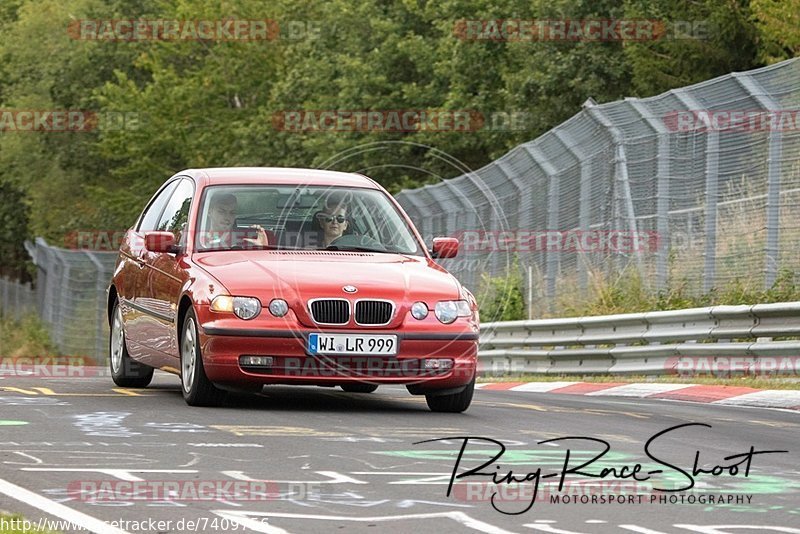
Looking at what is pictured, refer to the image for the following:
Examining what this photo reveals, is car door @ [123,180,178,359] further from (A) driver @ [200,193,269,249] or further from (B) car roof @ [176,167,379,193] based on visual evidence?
(A) driver @ [200,193,269,249]

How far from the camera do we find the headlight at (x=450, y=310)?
11594 millimetres

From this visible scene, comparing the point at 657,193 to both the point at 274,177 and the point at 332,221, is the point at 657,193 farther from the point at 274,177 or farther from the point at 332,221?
the point at 332,221

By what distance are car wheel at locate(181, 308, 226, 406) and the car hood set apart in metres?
0.42

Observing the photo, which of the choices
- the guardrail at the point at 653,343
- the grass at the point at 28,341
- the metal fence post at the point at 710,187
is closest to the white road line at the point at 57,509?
the guardrail at the point at 653,343

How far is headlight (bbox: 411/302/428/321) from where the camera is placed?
452 inches

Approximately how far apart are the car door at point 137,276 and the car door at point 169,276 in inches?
8.5

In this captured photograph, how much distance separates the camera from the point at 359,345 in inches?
447

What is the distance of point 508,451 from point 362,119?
4587 centimetres

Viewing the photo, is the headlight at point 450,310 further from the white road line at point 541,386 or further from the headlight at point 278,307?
the white road line at point 541,386

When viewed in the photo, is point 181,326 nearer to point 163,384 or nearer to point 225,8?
point 163,384

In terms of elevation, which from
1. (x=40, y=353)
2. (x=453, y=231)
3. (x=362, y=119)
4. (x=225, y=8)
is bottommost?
(x=40, y=353)

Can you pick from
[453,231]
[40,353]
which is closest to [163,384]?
[453,231]

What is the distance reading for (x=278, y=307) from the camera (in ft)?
37.1

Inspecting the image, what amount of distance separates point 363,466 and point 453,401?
3.64 metres
